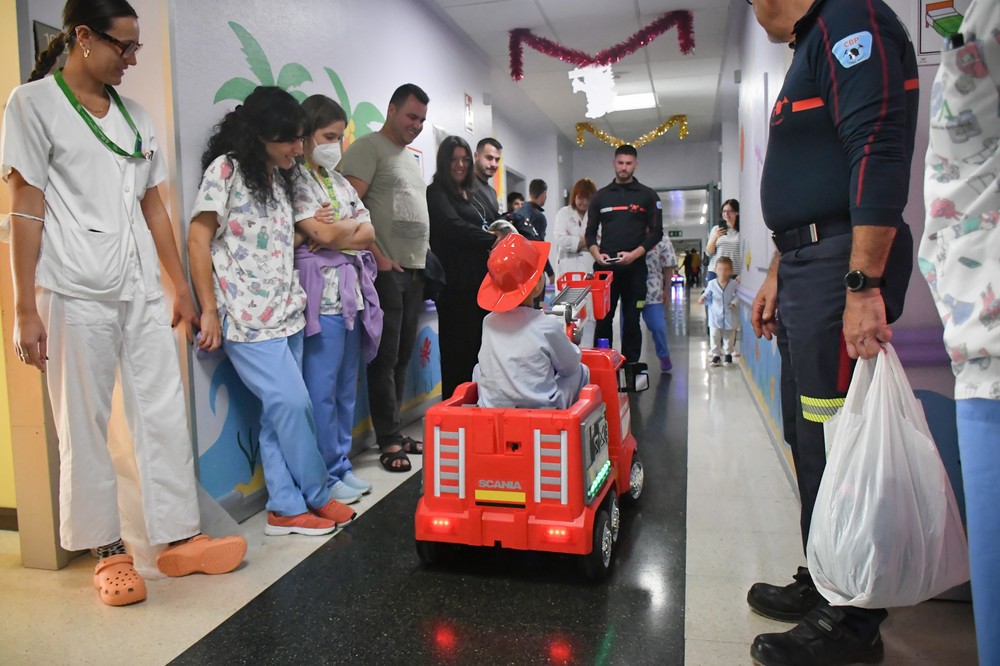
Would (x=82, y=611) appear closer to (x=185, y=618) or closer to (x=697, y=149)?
(x=185, y=618)

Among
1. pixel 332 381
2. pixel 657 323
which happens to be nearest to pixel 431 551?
pixel 332 381

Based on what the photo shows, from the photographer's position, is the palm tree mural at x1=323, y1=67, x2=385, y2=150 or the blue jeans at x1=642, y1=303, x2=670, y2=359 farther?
the blue jeans at x1=642, y1=303, x2=670, y2=359

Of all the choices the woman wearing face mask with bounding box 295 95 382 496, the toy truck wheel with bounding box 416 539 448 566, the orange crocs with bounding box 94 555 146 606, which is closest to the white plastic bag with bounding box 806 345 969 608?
the toy truck wheel with bounding box 416 539 448 566

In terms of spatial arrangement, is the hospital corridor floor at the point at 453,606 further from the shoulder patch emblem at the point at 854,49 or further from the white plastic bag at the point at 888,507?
the shoulder patch emblem at the point at 854,49

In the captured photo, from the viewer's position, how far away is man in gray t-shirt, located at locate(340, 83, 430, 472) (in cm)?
327

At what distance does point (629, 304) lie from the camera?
16.0 feet

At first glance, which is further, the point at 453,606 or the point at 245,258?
the point at 245,258

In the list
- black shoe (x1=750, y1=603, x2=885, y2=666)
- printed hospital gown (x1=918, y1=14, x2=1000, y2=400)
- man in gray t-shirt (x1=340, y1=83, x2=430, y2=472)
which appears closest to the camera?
printed hospital gown (x1=918, y1=14, x2=1000, y2=400)

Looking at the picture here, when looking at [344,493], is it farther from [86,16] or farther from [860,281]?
[860,281]

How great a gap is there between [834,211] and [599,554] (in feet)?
3.61

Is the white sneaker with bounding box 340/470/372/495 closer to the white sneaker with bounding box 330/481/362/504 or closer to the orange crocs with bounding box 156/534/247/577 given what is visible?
the white sneaker with bounding box 330/481/362/504

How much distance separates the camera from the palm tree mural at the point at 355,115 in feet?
11.1

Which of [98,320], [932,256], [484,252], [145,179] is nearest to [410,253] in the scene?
[484,252]

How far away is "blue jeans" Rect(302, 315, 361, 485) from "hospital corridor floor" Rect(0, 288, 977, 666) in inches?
11.4
